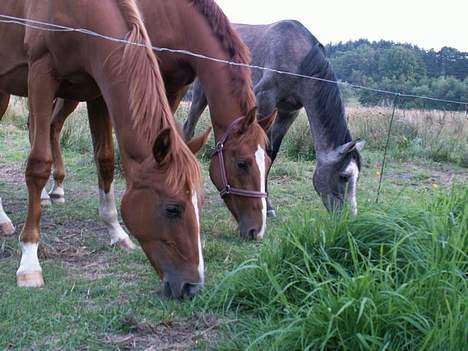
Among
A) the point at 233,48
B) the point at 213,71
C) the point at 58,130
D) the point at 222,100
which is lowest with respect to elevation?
the point at 58,130

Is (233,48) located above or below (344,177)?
above

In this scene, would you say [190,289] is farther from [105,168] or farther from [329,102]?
[329,102]

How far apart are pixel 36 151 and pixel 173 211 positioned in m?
1.04

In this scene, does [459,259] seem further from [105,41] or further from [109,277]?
[105,41]

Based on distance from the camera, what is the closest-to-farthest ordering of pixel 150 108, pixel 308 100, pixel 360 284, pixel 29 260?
pixel 360 284 < pixel 150 108 < pixel 29 260 < pixel 308 100

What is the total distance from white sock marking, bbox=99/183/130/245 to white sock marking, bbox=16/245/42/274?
778mm

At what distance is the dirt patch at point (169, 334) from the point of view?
217 centimetres

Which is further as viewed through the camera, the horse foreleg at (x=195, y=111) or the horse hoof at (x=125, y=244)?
the horse foreleg at (x=195, y=111)

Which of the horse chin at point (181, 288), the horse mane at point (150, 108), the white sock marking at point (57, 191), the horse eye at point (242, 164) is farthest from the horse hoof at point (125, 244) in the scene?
the white sock marking at point (57, 191)

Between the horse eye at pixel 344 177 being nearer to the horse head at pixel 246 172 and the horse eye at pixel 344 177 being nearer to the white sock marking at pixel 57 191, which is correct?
the horse head at pixel 246 172

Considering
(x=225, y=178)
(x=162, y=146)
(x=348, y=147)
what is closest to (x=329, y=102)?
(x=348, y=147)

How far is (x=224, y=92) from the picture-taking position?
388 cm

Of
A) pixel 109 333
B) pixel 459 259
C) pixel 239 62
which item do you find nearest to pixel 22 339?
pixel 109 333

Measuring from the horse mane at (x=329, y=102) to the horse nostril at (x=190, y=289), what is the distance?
8.80 feet
